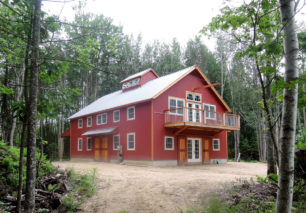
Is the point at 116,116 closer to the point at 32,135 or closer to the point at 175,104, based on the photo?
the point at 175,104

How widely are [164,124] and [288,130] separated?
47.0ft

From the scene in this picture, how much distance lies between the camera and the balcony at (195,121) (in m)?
16.5

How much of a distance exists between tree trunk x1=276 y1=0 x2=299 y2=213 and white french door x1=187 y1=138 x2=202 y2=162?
1581 cm

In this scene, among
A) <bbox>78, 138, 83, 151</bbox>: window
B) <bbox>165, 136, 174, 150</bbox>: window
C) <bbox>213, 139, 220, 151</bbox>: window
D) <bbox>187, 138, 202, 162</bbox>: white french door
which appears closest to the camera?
<bbox>165, 136, 174, 150</bbox>: window

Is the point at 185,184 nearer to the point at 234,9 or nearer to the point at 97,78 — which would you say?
the point at 234,9

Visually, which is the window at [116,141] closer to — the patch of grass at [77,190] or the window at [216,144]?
the window at [216,144]

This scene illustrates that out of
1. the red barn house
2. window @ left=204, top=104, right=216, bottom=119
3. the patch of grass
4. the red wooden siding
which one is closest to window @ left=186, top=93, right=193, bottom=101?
the red barn house

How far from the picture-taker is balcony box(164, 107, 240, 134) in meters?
16.5

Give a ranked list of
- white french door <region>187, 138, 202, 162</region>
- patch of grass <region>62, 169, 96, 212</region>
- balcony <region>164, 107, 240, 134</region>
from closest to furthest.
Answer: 1. patch of grass <region>62, 169, 96, 212</region>
2. balcony <region>164, 107, 240, 134</region>
3. white french door <region>187, 138, 202, 162</region>

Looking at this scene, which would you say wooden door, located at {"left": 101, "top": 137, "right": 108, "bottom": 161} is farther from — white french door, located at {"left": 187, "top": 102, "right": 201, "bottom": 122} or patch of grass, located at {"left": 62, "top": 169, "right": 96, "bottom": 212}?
patch of grass, located at {"left": 62, "top": 169, "right": 96, "bottom": 212}

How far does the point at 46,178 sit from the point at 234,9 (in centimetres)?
766

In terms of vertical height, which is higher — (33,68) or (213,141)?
(33,68)

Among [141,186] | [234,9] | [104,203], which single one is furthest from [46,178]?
[234,9]

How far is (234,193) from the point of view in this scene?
7.25 m
